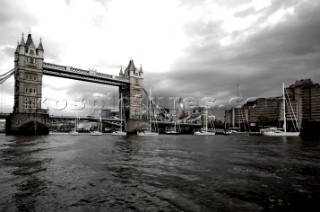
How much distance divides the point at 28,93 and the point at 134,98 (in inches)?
1603

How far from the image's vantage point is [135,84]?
351 feet

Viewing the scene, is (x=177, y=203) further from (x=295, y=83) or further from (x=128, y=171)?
(x=295, y=83)

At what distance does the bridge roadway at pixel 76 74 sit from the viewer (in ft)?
270

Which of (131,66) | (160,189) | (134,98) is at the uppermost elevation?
(131,66)

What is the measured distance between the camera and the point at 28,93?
2940 inches

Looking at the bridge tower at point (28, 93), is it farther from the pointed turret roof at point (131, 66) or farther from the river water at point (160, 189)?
the river water at point (160, 189)

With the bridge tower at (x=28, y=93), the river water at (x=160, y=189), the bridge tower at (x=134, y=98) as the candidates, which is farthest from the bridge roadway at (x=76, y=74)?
the river water at (x=160, y=189)

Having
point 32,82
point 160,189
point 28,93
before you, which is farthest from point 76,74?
point 160,189

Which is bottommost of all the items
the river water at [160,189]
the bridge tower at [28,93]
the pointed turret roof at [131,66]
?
the river water at [160,189]

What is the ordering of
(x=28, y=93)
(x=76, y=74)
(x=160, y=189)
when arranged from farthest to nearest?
(x=76, y=74) → (x=28, y=93) → (x=160, y=189)

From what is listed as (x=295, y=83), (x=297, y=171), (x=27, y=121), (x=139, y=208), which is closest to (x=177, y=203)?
(x=139, y=208)

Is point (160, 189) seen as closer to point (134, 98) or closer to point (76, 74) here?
point (76, 74)

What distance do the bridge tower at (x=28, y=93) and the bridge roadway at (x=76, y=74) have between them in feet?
14.7

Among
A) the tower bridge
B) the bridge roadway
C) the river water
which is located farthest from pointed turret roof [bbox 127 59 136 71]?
the river water
